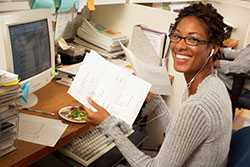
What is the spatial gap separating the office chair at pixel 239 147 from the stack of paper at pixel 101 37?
3.43 ft

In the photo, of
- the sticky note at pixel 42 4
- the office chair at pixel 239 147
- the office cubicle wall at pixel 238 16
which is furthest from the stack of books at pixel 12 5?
the office cubicle wall at pixel 238 16

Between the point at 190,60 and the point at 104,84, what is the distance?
0.36 meters

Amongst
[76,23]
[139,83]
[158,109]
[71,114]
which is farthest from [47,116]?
[76,23]

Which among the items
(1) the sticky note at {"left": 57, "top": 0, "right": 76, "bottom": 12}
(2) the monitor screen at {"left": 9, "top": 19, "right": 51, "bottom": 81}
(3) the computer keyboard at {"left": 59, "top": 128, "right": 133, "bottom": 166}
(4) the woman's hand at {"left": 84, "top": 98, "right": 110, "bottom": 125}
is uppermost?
(1) the sticky note at {"left": 57, "top": 0, "right": 76, "bottom": 12}

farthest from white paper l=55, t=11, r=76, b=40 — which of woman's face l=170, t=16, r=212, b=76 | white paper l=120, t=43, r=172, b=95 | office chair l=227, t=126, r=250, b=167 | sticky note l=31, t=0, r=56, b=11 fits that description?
office chair l=227, t=126, r=250, b=167

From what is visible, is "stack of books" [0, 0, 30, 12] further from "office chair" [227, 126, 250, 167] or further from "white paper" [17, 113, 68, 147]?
"office chair" [227, 126, 250, 167]

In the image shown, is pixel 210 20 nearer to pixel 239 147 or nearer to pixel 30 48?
pixel 239 147

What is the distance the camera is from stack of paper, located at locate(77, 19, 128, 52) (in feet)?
6.44

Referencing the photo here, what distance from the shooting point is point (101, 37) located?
6.50 feet

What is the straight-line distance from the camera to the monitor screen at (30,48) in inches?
49.6

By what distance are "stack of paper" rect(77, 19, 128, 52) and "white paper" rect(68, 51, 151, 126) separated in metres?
0.64

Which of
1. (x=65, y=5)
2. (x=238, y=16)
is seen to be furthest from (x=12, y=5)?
(x=238, y=16)

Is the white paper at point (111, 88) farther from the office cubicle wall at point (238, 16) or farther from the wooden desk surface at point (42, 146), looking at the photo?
the office cubicle wall at point (238, 16)

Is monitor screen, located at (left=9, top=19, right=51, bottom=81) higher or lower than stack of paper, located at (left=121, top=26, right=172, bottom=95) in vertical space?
higher
